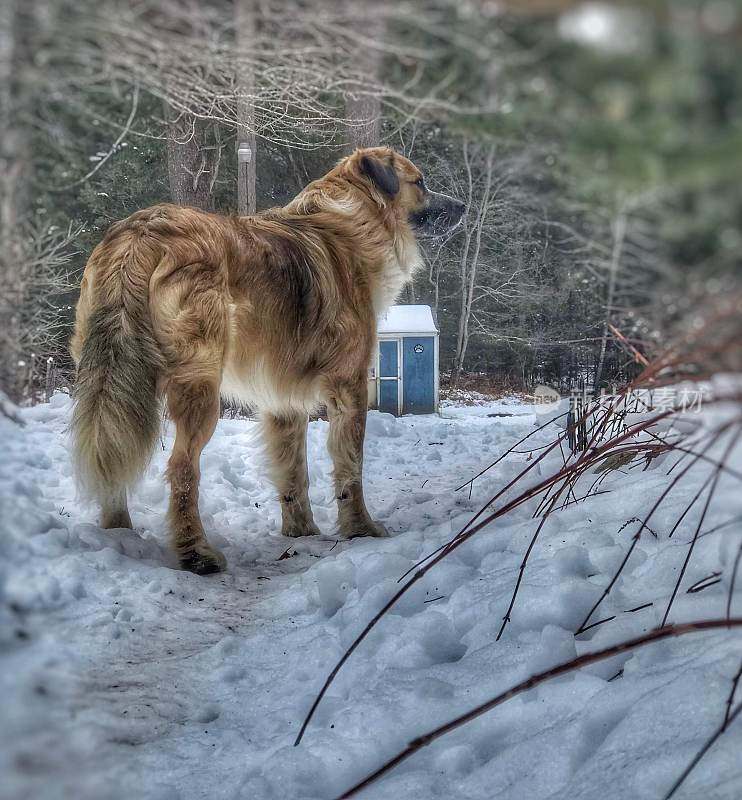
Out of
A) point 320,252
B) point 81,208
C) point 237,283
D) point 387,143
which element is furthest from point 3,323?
point 320,252

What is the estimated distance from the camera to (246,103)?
1513 millimetres

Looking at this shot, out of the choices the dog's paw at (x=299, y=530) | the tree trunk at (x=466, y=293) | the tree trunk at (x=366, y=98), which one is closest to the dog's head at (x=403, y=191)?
the tree trunk at (x=466, y=293)

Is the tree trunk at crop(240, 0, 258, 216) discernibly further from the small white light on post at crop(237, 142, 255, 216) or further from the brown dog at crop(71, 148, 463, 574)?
the brown dog at crop(71, 148, 463, 574)

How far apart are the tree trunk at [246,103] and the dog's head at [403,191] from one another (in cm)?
42

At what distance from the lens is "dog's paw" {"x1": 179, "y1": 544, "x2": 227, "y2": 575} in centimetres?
227

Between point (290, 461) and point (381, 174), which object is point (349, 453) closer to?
point (290, 461)

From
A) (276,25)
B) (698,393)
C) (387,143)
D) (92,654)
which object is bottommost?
(92,654)

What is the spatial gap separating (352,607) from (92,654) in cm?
85

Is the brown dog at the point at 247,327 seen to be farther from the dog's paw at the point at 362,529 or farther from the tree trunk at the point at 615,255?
the tree trunk at the point at 615,255

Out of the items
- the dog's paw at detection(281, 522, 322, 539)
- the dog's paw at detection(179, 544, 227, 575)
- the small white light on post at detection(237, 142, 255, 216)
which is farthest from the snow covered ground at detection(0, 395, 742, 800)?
the small white light on post at detection(237, 142, 255, 216)

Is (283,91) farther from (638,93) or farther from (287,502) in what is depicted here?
(287,502)

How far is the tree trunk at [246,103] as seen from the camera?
26.5 inches

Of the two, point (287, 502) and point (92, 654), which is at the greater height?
point (92, 654)

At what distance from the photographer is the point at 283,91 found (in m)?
1.25
